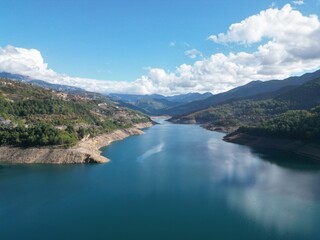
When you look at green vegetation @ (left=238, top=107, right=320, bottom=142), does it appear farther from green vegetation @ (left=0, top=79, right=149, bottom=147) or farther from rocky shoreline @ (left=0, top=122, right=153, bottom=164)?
green vegetation @ (left=0, top=79, right=149, bottom=147)

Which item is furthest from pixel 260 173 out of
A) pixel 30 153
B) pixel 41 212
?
pixel 30 153

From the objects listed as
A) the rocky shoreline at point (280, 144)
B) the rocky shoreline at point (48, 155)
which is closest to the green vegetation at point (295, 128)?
→ the rocky shoreline at point (280, 144)

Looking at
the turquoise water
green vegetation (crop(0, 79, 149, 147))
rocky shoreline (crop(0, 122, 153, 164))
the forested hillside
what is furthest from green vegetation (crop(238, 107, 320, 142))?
green vegetation (crop(0, 79, 149, 147))

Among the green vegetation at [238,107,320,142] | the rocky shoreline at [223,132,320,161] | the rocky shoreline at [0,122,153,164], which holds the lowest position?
the rocky shoreline at [0,122,153,164]

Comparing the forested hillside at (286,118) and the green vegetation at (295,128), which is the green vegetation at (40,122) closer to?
the forested hillside at (286,118)

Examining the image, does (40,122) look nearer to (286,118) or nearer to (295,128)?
(295,128)

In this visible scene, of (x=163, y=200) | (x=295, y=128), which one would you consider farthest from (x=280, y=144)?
(x=163, y=200)

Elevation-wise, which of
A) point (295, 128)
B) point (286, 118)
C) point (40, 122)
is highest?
point (286, 118)
